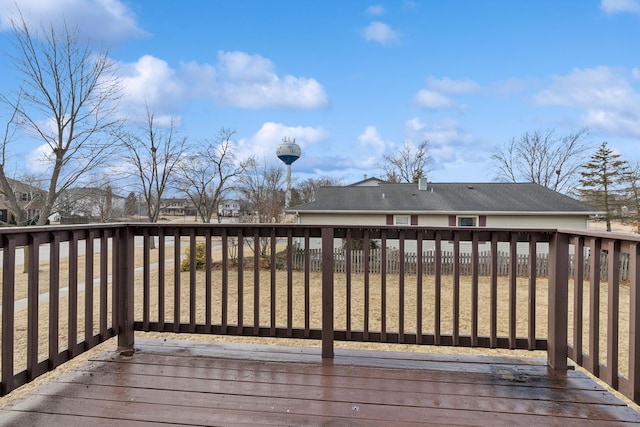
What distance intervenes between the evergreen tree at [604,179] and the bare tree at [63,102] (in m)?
21.2

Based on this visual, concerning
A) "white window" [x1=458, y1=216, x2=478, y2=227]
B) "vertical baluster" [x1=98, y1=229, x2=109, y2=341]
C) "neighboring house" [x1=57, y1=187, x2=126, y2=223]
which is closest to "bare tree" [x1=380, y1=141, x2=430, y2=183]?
"white window" [x1=458, y1=216, x2=478, y2=227]

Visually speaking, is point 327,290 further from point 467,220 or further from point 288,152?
point 288,152

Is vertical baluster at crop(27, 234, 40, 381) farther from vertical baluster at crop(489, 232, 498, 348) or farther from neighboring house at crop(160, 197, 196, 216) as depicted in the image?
neighboring house at crop(160, 197, 196, 216)

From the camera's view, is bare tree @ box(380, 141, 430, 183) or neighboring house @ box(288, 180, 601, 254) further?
bare tree @ box(380, 141, 430, 183)

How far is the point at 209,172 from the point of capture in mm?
13812

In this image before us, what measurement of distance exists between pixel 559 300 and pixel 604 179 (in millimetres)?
20881

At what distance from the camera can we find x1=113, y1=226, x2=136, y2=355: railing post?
2.67 m

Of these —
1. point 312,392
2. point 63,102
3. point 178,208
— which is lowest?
point 312,392

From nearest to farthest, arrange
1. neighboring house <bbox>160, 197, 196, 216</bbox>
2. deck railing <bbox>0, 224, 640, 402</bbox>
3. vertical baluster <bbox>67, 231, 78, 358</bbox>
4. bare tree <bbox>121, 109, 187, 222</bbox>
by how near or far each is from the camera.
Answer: deck railing <bbox>0, 224, 640, 402</bbox> → vertical baluster <bbox>67, 231, 78, 358</bbox> → bare tree <bbox>121, 109, 187, 222</bbox> → neighboring house <bbox>160, 197, 196, 216</bbox>

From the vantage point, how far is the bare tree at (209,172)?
13367 mm

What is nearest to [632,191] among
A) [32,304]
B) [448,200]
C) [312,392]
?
[448,200]

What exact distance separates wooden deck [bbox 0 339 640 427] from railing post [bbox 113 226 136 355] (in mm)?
162

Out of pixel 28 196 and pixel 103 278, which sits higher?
pixel 28 196

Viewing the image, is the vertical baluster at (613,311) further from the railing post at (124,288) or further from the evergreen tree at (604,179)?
the evergreen tree at (604,179)
